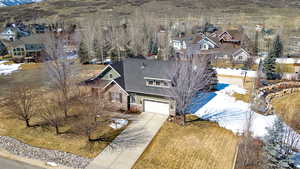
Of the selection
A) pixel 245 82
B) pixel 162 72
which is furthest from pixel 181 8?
pixel 162 72

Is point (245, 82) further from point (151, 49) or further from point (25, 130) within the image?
point (25, 130)

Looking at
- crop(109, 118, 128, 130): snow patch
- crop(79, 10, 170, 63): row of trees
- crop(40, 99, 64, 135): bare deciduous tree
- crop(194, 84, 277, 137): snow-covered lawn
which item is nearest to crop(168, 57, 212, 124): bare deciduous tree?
crop(194, 84, 277, 137): snow-covered lawn

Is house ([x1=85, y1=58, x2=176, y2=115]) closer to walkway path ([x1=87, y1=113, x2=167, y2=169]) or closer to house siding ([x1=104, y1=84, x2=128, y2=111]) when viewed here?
house siding ([x1=104, y1=84, x2=128, y2=111])

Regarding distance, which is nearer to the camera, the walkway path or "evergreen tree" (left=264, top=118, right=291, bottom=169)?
"evergreen tree" (left=264, top=118, right=291, bottom=169)

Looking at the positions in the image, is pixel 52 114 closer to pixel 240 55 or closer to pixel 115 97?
pixel 115 97

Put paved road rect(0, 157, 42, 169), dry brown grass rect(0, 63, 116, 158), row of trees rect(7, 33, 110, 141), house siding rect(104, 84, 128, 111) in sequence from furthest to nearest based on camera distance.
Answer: house siding rect(104, 84, 128, 111) < row of trees rect(7, 33, 110, 141) < dry brown grass rect(0, 63, 116, 158) < paved road rect(0, 157, 42, 169)

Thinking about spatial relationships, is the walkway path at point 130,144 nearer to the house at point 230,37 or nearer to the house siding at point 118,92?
the house siding at point 118,92
